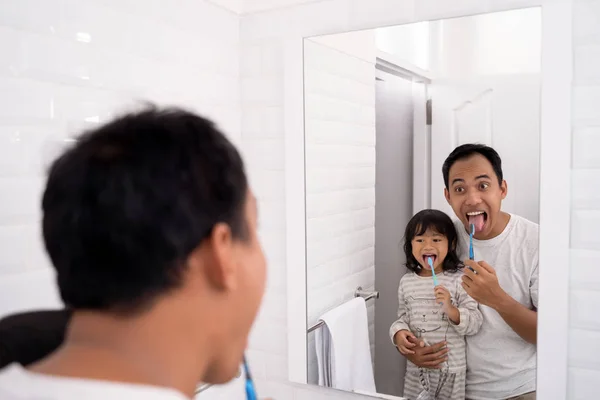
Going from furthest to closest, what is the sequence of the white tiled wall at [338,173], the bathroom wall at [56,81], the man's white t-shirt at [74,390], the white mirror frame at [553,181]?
the white tiled wall at [338,173] → the white mirror frame at [553,181] → the bathroom wall at [56,81] → the man's white t-shirt at [74,390]

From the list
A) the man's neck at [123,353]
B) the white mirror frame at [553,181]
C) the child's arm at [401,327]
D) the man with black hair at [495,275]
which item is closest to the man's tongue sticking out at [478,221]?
the man with black hair at [495,275]

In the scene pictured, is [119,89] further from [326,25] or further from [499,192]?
[499,192]

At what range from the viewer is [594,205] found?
3.50 ft

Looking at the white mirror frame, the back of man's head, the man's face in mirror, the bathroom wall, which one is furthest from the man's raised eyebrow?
the back of man's head

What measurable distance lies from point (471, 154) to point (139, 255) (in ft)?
2.71

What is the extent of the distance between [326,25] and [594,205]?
27.4 inches

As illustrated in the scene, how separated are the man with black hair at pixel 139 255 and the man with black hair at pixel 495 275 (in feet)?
2.39

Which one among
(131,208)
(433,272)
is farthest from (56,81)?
(433,272)

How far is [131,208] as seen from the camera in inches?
19.4

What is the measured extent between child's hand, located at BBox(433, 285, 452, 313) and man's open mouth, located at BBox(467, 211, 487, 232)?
0.48 feet

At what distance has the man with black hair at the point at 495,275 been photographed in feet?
3.67

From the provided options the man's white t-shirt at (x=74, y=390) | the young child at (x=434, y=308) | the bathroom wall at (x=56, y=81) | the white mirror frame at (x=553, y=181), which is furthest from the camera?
the young child at (x=434, y=308)

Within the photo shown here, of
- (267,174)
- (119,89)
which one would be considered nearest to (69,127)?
(119,89)

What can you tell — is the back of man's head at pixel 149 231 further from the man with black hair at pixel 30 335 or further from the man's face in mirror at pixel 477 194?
the man's face in mirror at pixel 477 194
